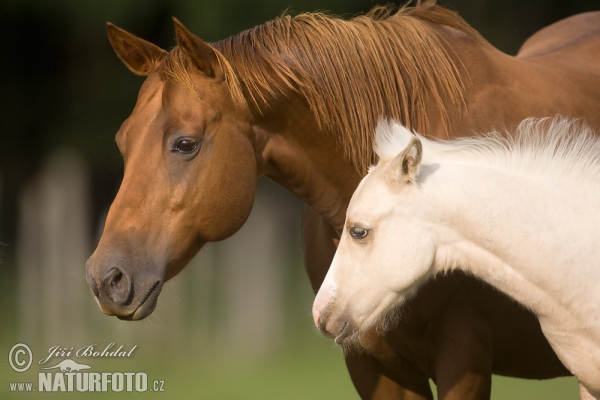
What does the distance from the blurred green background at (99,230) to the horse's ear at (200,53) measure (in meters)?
3.81

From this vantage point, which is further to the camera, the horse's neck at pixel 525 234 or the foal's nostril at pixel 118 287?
the foal's nostril at pixel 118 287

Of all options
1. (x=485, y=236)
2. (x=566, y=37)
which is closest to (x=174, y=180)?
(x=485, y=236)

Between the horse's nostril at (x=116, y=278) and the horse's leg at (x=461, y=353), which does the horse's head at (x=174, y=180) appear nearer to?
the horse's nostril at (x=116, y=278)

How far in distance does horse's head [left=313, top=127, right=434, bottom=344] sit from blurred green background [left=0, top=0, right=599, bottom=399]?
376 cm

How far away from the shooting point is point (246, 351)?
7.42m

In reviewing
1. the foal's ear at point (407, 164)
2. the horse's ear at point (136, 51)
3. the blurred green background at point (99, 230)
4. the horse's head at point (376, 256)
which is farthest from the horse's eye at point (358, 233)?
the blurred green background at point (99, 230)

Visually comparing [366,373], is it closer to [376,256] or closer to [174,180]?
[376,256]

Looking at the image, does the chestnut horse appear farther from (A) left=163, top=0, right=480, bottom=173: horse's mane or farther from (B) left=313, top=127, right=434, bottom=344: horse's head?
(B) left=313, top=127, right=434, bottom=344: horse's head

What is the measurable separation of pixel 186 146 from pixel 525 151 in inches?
45.1

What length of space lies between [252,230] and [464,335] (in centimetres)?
478

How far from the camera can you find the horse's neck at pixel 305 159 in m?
3.34

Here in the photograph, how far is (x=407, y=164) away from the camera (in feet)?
9.51

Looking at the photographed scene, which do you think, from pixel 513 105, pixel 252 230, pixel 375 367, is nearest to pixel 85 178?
pixel 252 230

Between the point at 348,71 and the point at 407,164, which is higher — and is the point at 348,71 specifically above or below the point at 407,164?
above
